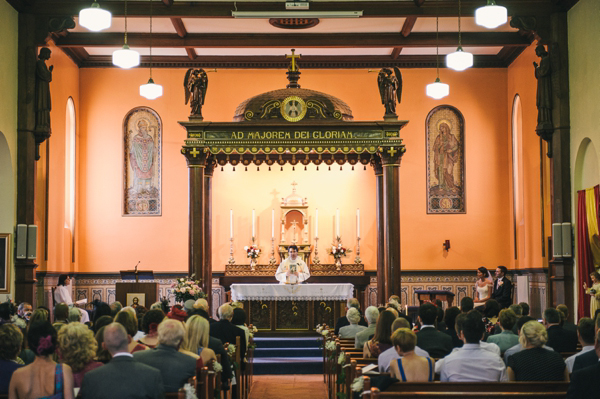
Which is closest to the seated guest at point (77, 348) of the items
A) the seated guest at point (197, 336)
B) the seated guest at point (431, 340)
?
the seated guest at point (197, 336)

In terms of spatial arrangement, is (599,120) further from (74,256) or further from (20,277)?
(74,256)

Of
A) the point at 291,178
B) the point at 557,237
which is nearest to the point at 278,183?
the point at 291,178

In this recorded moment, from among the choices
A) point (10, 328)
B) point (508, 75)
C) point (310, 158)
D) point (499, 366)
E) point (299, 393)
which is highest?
point (508, 75)

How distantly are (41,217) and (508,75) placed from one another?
11.4 m

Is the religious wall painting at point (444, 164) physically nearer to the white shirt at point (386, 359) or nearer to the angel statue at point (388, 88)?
the angel statue at point (388, 88)

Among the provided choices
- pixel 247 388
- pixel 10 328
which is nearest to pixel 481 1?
pixel 247 388

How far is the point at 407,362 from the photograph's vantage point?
6.26 m

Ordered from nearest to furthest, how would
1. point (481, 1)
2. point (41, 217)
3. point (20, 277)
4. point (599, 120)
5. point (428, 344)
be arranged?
point (428, 344) < point (599, 120) < point (20, 277) < point (481, 1) < point (41, 217)

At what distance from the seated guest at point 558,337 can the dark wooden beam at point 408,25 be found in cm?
882

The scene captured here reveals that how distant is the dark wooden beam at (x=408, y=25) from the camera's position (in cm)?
1581

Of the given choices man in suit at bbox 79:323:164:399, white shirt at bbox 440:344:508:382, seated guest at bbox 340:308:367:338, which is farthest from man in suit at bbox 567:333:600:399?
seated guest at bbox 340:308:367:338

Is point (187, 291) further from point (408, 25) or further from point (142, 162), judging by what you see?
point (408, 25)

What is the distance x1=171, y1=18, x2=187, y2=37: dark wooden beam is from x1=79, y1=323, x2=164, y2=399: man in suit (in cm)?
1181

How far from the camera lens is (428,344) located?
7730mm
